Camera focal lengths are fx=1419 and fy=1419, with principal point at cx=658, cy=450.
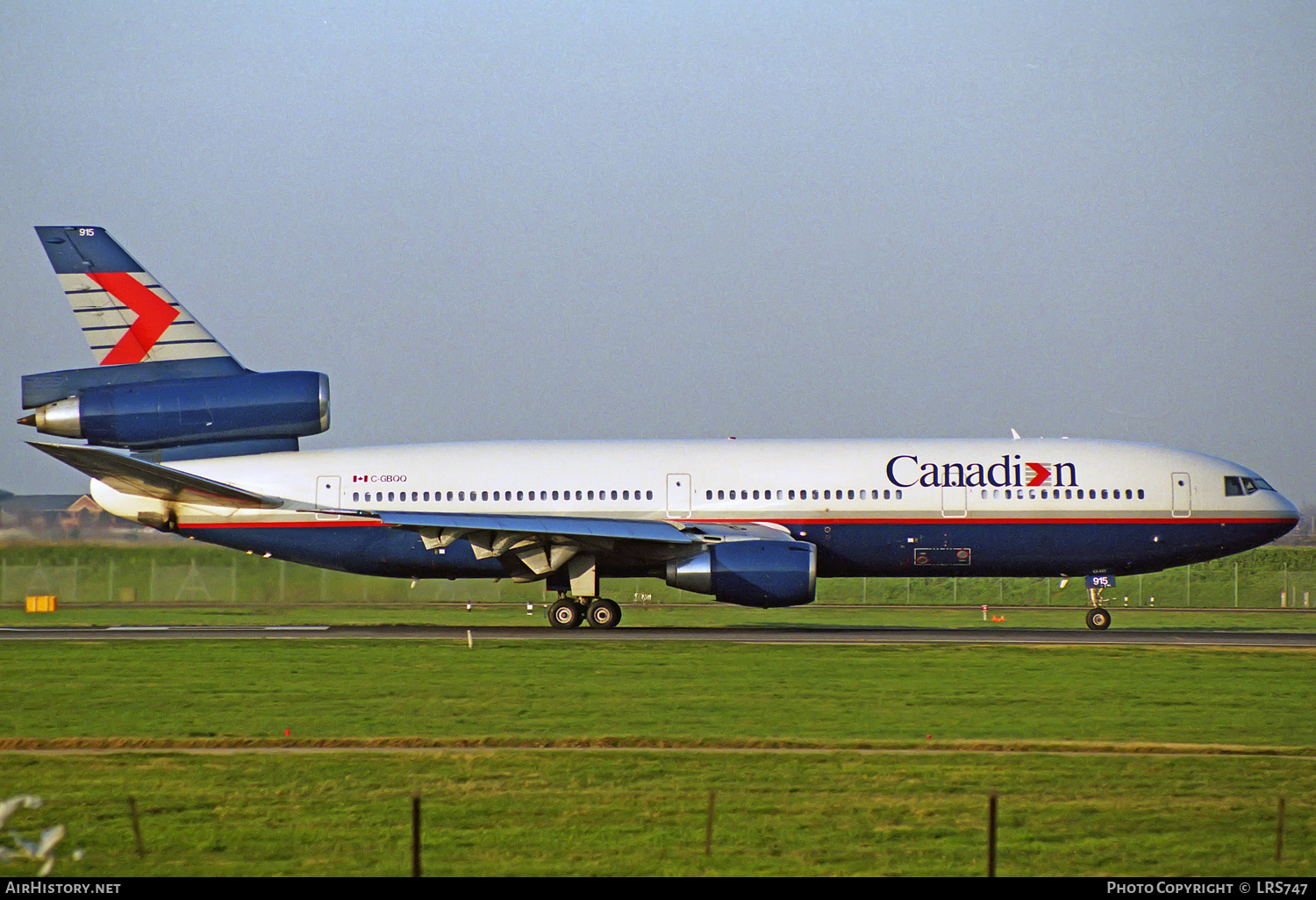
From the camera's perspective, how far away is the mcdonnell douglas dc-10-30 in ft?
112

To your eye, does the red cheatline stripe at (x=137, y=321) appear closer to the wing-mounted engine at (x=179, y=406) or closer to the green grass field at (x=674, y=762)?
the wing-mounted engine at (x=179, y=406)

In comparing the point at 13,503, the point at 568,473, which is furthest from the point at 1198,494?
the point at 13,503

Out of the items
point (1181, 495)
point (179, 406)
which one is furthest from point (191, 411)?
point (1181, 495)

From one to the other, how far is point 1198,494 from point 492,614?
20.4m

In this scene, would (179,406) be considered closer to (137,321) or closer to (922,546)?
(137,321)

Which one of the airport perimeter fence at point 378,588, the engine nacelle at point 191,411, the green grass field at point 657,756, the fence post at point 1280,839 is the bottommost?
the airport perimeter fence at point 378,588

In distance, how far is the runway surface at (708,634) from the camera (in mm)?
30781

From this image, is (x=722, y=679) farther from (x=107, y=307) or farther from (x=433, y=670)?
(x=107, y=307)

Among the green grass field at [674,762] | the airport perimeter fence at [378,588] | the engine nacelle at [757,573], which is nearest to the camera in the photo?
the green grass field at [674,762]

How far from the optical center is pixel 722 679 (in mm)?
23281

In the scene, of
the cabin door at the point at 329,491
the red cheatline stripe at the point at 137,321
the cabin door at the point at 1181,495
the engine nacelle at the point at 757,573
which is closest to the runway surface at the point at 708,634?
the engine nacelle at the point at 757,573

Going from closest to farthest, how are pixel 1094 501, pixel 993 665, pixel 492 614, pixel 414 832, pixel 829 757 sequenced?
pixel 414 832
pixel 829 757
pixel 993 665
pixel 1094 501
pixel 492 614

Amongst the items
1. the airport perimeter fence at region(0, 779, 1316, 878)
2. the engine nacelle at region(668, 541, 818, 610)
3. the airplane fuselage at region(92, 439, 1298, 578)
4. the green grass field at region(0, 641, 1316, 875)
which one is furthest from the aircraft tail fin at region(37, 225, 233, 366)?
the airport perimeter fence at region(0, 779, 1316, 878)

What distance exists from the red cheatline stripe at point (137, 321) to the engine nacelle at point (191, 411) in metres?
0.84
